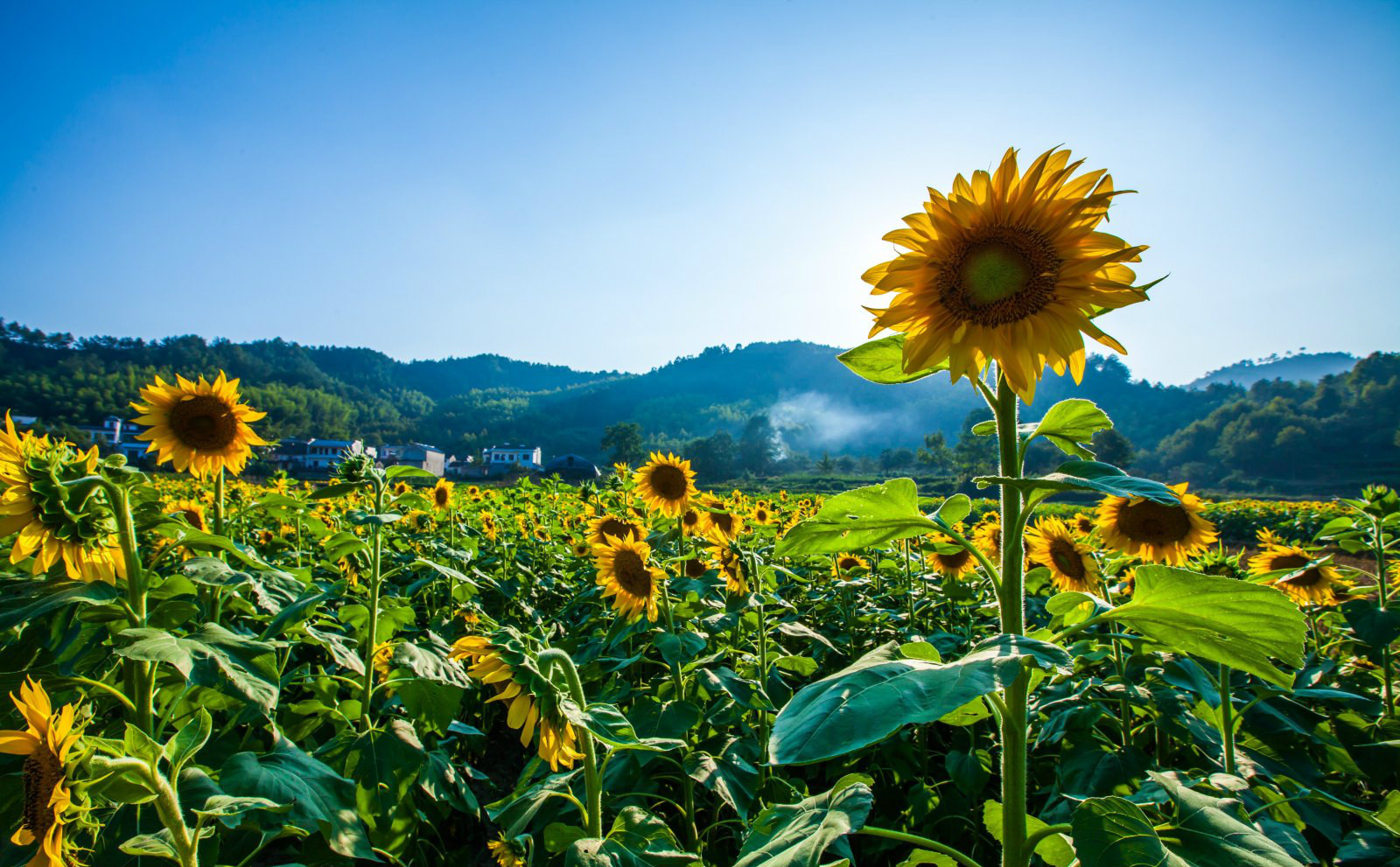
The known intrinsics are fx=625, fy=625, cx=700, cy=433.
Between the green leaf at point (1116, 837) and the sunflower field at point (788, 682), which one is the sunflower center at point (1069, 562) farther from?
the green leaf at point (1116, 837)

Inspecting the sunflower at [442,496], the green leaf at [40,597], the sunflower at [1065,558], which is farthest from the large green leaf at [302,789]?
the sunflower at [442,496]

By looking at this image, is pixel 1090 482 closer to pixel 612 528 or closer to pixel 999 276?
pixel 999 276

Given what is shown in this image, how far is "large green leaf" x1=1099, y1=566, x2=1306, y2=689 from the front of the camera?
0.90m

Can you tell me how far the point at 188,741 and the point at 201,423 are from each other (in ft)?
7.79

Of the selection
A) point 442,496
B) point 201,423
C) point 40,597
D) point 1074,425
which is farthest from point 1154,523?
point 442,496

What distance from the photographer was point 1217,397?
103 meters

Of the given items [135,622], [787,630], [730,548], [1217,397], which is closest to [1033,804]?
[787,630]

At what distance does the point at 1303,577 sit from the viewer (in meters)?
3.50

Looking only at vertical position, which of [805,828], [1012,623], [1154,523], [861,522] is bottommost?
[805,828]

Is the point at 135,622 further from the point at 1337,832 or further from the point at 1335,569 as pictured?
the point at 1335,569

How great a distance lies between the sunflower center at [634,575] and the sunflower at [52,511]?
215 cm

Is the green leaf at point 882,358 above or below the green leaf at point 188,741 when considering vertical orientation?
above

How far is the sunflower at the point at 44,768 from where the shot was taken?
3.85 ft

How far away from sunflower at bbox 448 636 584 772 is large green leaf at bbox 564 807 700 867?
0.21 m
